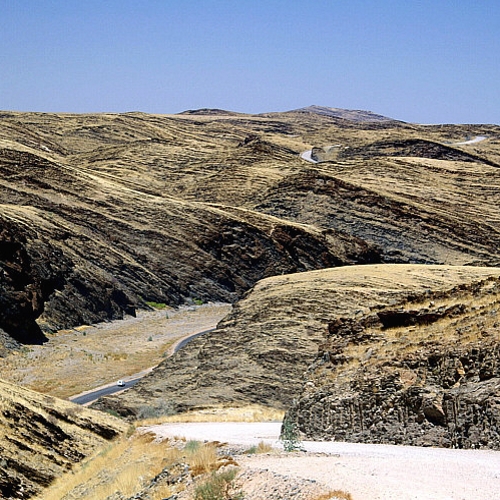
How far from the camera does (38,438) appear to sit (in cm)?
1365

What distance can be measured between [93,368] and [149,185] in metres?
43.2

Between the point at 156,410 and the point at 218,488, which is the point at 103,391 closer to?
the point at 156,410

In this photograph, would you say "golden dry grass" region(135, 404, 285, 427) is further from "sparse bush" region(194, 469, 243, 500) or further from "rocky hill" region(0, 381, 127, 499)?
"sparse bush" region(194, 469, 243, 500)

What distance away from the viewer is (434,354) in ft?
35.6

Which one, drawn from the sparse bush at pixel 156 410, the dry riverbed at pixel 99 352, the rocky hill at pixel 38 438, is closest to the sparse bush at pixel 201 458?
the rocky hill at pixel 38 438

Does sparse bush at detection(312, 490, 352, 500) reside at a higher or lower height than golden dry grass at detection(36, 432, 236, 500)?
higher

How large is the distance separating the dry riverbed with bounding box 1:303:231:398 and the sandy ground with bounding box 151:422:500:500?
64.7ft

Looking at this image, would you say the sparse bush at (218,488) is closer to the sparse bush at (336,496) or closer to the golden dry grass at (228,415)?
the sparse bush at (336,496)

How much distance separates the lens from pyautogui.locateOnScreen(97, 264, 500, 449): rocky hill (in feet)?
32.1

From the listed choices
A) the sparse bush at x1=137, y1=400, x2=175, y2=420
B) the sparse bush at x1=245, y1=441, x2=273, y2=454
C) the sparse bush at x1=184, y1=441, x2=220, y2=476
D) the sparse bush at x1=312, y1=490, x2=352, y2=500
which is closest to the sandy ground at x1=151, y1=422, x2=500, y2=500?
the sparse bush at x1=312, y1=490, x2=352, y2=500

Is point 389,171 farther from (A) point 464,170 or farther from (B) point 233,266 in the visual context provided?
(B) point 233,266

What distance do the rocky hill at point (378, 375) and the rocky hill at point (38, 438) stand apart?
11.4 feet

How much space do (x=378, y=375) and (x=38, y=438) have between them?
5425 millimetres

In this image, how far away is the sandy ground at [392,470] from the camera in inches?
255
